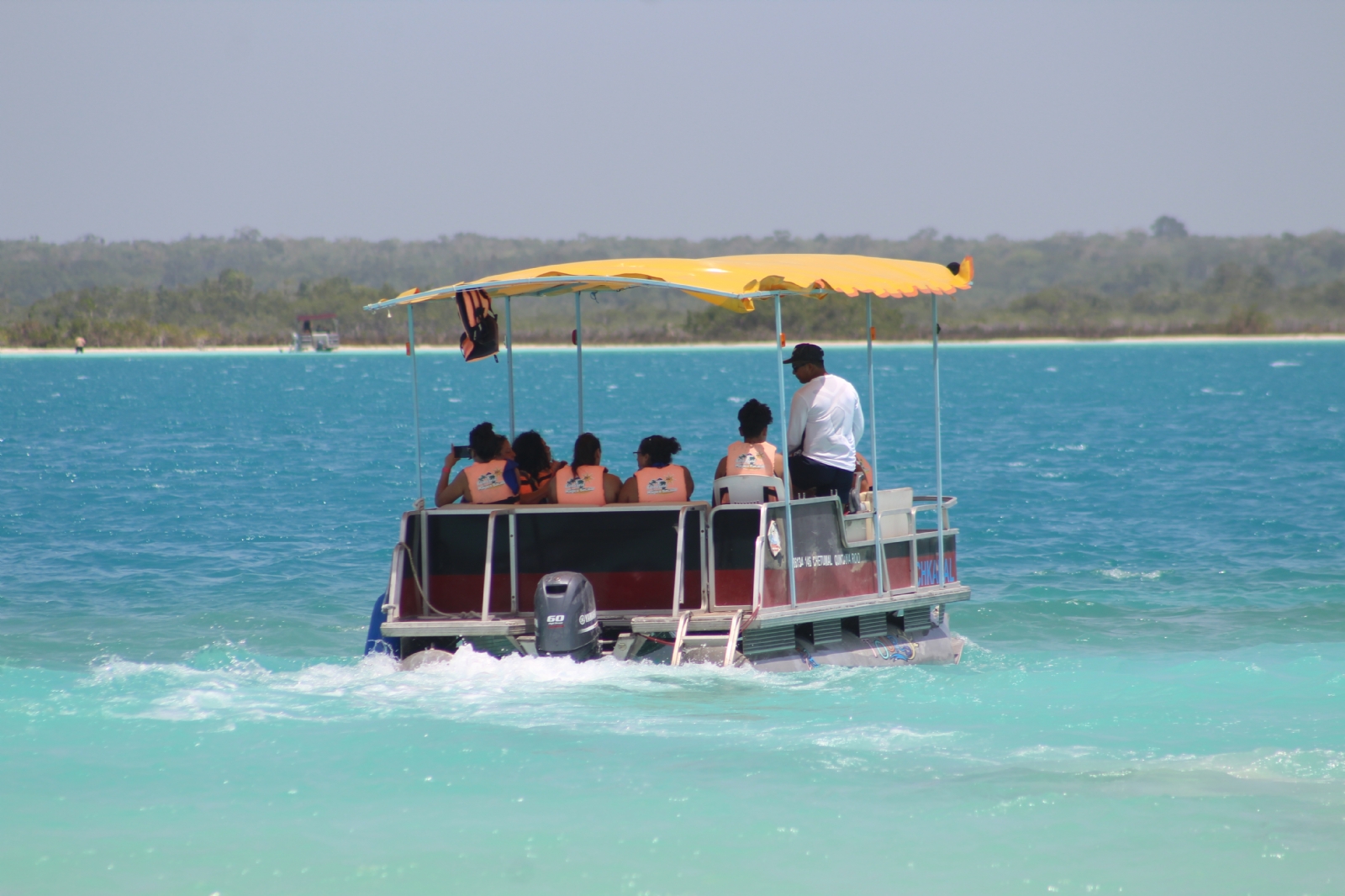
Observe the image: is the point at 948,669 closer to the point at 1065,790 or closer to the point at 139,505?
the point at 1065,790

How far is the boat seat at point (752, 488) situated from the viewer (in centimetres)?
930

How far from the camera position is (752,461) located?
30.6 ft

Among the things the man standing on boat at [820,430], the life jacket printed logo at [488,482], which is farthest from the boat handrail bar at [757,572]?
the life jacket printed logo at [488,482]

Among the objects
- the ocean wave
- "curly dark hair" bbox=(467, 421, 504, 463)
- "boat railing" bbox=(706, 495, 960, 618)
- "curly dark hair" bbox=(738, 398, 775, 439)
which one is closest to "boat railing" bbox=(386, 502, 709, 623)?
"boat railing" bbox=(706, 495, 960, 618)

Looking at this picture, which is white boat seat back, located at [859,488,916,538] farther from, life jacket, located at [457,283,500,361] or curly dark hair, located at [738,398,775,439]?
life jacket, located at [457,283,500,361]

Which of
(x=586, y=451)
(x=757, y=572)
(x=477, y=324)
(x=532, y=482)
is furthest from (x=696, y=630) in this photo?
(x=477, y=324)

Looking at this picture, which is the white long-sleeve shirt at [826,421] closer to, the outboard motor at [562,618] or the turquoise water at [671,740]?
the turquoise water at [671,740]

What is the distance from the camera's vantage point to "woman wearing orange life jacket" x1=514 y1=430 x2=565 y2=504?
9609 mm

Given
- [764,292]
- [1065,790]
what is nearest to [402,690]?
[764,292]

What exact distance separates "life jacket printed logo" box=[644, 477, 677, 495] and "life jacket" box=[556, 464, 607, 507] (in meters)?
0.31

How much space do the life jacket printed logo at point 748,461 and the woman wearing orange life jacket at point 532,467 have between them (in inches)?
46.6

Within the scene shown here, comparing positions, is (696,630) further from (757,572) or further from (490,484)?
(490,484)

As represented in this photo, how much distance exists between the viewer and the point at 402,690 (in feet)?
29.3

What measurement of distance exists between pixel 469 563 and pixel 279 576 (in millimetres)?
6730
